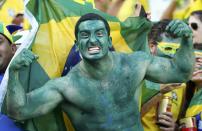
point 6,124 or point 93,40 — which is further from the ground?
point 93,40

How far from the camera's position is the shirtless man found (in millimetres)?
3150

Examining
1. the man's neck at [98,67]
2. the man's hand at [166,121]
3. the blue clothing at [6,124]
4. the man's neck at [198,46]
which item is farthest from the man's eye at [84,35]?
the man's neck at [198,46]

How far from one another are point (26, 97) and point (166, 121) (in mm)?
1019

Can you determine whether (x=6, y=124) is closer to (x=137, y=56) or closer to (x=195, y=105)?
(x=137, y=56)

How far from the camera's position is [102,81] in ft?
10.7

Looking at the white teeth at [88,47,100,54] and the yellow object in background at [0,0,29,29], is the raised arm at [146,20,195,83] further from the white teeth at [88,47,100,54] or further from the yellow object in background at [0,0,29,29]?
the yellow object in background at [0,0,29,29]

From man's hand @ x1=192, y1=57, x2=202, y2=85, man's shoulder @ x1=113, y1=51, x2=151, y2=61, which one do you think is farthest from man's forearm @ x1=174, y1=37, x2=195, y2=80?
man's hand @ x1=192, y1=57, x2=202, y2=85

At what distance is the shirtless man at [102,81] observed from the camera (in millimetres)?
3150

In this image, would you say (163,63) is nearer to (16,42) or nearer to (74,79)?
(74,79)

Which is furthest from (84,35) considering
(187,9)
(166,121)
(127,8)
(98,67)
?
(187,9)

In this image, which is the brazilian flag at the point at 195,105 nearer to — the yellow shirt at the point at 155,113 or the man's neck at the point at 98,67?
the yellow shirt at the point at 155,113

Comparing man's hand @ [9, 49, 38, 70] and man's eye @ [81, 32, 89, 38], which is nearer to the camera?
man's hand @ [9, 49, 38, 70]

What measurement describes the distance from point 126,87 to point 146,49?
1.62ft

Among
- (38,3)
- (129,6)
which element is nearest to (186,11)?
(129,6)
